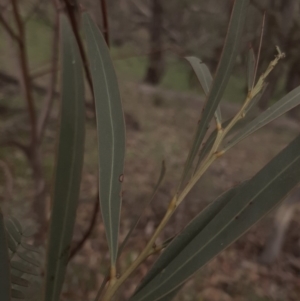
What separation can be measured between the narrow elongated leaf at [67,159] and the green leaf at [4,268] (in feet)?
0.09

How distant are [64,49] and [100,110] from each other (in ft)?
0.29

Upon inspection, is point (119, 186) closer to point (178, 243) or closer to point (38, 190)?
point (178, 243)

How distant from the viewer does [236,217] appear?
11.2 inches

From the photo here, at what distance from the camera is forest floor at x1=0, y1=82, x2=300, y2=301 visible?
4.05 feet

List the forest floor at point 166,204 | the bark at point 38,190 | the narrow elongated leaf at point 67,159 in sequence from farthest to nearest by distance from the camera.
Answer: the forest floor at point 166,204 < the bark at point 38,190 < the narrow elongated leaf at point 67,159

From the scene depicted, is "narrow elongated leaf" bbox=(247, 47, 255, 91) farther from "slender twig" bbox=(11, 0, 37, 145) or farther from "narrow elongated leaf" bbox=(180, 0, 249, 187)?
"slender twig" bbox=(11, 0, 37, 145)

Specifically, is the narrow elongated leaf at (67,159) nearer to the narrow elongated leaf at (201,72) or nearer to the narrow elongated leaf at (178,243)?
the narrow elongated leaf at (178,243)

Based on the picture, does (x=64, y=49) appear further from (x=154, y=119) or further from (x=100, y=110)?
(x=154, y=119)

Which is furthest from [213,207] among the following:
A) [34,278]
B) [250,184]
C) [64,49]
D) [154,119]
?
[154,119]

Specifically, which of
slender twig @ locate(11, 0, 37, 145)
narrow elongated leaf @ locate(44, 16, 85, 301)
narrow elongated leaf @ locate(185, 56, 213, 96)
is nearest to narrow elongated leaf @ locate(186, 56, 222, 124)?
narrow elongated leaf @ locate(185, 56, 213, 96)

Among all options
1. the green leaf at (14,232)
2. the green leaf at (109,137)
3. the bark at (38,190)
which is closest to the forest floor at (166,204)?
the bark at (38,190)

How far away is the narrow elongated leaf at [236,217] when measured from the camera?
0.27 m

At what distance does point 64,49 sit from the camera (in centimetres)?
22

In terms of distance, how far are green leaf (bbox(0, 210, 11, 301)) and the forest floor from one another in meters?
0.36
